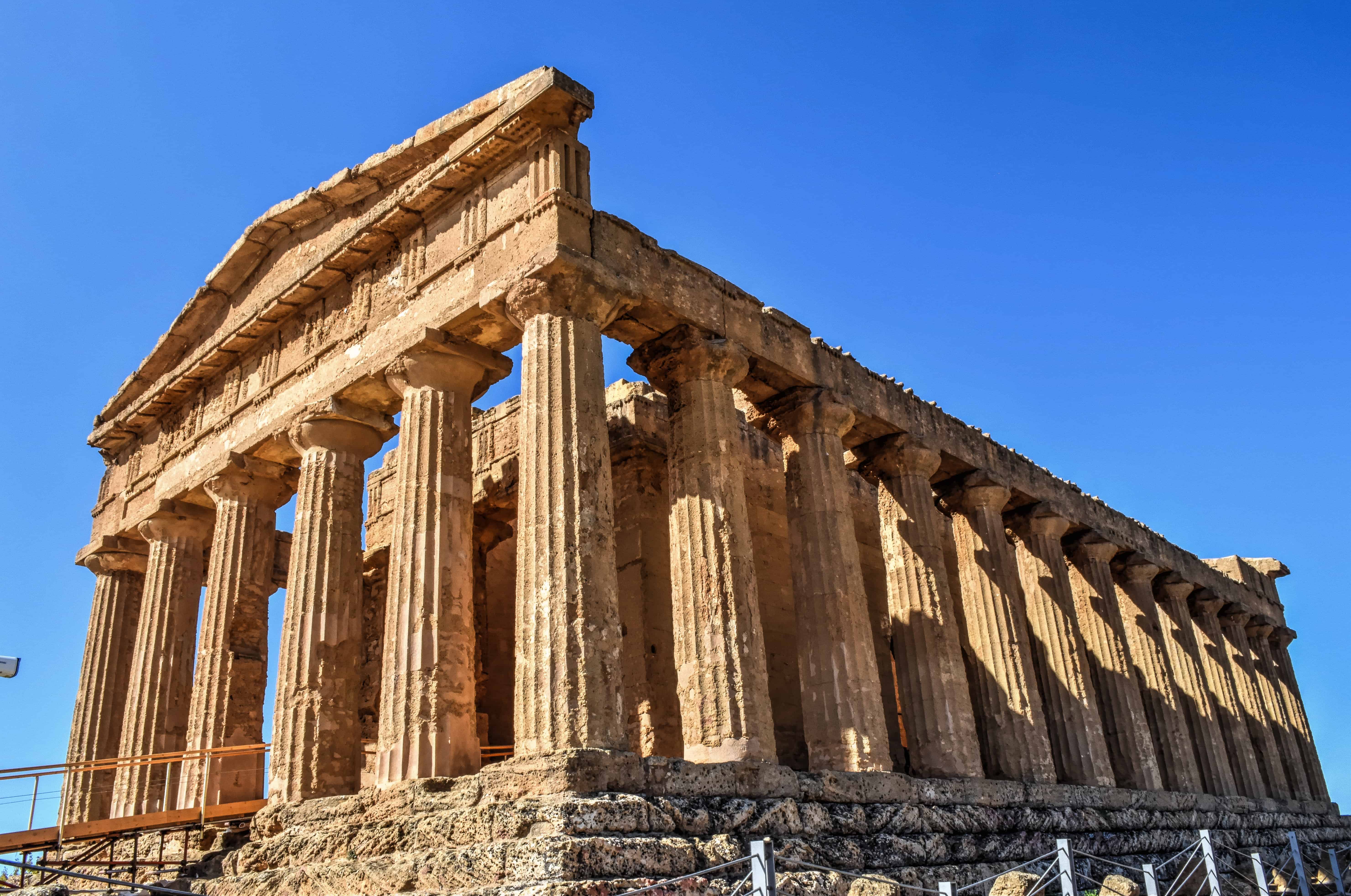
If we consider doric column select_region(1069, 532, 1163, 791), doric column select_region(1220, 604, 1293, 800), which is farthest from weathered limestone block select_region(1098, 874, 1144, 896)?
doric column select_region(1220, 604, 1293, 800)

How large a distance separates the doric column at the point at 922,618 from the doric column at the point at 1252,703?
43.8ft

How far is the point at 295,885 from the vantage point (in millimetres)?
9992

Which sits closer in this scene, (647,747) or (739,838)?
(739,838)

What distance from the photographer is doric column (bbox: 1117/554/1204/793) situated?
20.5 meters

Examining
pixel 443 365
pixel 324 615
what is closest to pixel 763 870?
pixel 443 365

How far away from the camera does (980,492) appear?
18.2 metres

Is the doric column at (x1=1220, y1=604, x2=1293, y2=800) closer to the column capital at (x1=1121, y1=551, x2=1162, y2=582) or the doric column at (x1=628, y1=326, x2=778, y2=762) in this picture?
the column capital at (x1=1121, y1=551, x2=1162, y2=582)

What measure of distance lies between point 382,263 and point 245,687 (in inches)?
240

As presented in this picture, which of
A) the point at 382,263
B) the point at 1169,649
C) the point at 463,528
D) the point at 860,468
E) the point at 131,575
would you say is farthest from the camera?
the point at 1169,649

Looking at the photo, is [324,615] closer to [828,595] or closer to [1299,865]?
[828,595]

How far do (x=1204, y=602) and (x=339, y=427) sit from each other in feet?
66.7

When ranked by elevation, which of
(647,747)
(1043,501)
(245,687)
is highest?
(1043,501)

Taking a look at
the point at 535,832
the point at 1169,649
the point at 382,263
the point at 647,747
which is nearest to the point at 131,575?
the point at 382,263

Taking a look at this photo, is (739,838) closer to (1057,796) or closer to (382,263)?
(1057,796)
